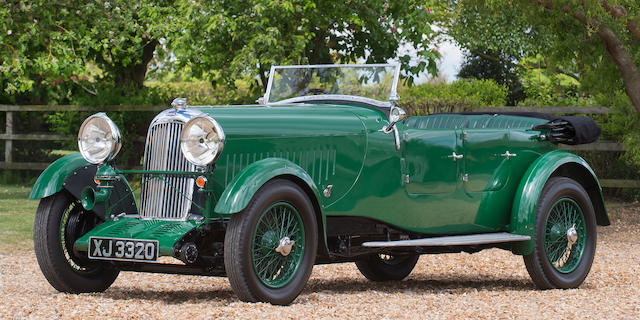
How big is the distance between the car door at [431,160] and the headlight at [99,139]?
1883mm

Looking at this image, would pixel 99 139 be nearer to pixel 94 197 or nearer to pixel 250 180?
pixel 94 197

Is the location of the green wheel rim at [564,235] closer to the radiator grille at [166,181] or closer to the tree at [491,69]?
the radiator grille at [166,181]

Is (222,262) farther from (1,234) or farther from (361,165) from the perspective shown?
(1,234)

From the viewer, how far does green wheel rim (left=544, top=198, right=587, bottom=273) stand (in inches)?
249

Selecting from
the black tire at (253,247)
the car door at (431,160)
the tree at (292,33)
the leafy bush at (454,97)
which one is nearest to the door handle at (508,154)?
the car door at (431,160)

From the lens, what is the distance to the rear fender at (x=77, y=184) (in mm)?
5234

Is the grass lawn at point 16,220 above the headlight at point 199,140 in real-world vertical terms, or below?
below

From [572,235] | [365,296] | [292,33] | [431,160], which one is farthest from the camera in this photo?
[292,33]

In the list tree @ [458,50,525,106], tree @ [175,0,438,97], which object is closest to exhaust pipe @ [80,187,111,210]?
tree @ [175,0,438,97]

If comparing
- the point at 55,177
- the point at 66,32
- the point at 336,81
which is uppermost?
the point at 66,32

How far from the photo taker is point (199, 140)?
15.8 ft

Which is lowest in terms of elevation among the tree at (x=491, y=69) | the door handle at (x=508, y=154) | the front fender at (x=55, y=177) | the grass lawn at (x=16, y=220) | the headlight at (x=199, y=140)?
the grass lawn at (x=16, y=220)

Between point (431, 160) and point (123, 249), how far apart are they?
2214 mm

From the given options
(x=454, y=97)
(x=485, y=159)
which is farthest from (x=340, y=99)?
(x=454, y=97)
